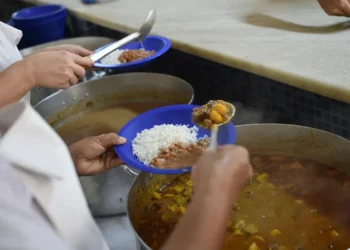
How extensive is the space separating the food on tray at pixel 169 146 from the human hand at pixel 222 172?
26cm

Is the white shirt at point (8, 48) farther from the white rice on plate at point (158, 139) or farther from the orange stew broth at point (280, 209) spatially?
the orange stew broth at point (280, 209)

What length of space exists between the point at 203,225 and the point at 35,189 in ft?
0.70

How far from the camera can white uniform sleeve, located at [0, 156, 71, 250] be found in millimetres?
474

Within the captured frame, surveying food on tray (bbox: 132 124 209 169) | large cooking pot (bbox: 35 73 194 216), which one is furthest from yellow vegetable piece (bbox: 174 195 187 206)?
large cooking pot (bbox: 35 73 194 216)

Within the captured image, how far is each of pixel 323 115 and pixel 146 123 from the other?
468 mm

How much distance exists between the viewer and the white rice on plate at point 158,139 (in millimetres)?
922

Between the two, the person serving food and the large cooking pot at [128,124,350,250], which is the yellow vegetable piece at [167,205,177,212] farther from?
the person serving food

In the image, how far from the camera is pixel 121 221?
41.3 inches

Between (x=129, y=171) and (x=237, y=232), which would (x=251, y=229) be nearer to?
(x=237, y=232)

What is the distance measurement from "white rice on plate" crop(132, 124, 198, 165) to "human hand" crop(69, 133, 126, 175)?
47mm

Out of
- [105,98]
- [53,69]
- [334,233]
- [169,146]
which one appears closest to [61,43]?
[105,98]

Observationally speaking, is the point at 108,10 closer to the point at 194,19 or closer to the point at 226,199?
the point at 194,19

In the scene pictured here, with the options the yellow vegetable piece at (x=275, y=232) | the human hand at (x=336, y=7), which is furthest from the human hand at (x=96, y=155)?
the human hand at (x=336, y=7)

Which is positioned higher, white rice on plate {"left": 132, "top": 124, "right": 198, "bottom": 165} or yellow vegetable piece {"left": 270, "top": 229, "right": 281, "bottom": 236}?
white rice on plate {"left": 132, "top": 124, "right": 198, "bottom": 165}
